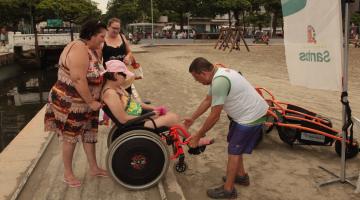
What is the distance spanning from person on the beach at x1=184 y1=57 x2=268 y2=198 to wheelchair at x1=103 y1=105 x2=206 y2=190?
0.38m

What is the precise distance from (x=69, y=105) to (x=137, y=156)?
2.84 feet

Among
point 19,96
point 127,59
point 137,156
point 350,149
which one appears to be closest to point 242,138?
point 137,156

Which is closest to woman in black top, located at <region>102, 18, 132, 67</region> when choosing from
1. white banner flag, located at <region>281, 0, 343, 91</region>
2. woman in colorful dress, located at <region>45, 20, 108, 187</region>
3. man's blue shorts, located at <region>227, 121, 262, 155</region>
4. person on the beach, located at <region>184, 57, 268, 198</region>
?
woman in colorful dress, located at <region>45, 20, 108, 187</region>

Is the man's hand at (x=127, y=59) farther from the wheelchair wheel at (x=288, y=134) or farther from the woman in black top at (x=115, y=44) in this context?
the wheelchair wheel at (x=288, y=134)

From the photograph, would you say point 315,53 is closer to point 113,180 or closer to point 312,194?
point 312,194

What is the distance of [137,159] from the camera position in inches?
165

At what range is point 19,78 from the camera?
20953mm

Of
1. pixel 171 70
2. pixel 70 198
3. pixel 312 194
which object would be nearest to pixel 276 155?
pixel 312 194

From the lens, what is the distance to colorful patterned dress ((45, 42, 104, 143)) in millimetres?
4094

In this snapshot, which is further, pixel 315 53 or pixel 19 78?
pixel 19 78

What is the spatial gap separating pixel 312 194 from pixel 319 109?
13.1 ft

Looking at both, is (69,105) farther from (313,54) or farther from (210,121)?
(313,54)

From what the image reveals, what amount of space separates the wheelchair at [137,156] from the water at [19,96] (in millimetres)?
4992

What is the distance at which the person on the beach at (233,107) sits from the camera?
149 inches
